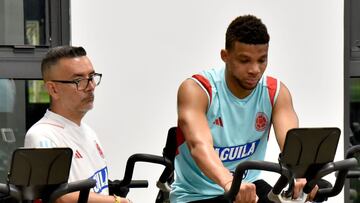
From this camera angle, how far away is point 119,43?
371cm

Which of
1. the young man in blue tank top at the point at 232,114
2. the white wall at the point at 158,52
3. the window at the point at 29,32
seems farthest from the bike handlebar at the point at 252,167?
the window at the point at 29,32

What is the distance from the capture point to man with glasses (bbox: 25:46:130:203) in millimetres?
2744

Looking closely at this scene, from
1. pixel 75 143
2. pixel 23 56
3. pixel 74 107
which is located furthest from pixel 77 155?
pixel 23 56

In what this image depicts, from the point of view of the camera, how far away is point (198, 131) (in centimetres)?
277

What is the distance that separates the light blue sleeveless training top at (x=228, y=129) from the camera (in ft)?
9.59

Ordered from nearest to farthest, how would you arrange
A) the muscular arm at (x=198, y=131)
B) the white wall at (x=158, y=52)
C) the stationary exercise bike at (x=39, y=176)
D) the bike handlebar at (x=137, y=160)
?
the stationary exercise bike at (x=39, y=176) < the muscular arm at (x=198, y=131) < the bike handlebar at (x=137, y=160) < the white wall at (x=158, y=52)

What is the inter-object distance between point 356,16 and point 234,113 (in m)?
1.50

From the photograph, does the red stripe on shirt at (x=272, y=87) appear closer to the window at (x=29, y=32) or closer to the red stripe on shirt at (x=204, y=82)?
the red stripe on shirt at (x=204, y=82)

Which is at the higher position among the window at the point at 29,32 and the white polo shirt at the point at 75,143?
the window at the point at 29,32

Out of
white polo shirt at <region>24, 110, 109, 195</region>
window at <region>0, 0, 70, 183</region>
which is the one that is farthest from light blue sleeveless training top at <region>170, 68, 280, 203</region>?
window at <region>0, 0, 70, 183</region>

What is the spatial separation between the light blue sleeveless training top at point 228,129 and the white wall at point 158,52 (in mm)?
745

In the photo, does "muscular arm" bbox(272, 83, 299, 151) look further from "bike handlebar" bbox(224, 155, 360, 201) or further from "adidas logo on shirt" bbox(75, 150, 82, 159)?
"adidas logo on shirt" bbox(75, 150, 82, 159)

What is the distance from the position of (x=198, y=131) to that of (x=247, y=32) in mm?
365

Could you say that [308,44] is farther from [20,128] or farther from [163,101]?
[20,128]
